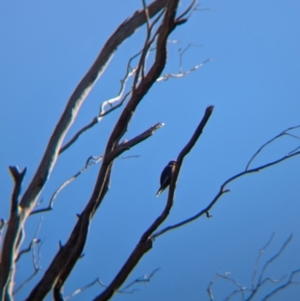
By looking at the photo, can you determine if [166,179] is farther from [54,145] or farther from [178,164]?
[178,164]

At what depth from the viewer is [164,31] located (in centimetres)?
100

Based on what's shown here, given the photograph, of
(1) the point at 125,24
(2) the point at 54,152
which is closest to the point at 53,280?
(2) the point at 54,152

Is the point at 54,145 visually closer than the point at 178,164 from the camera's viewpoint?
No

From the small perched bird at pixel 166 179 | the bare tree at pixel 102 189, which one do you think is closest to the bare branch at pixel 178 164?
the bare tree at pixel 102 189

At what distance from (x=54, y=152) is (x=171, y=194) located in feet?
1.20

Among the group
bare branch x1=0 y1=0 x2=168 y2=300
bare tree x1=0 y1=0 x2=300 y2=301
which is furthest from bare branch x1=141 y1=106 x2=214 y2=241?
bare branch x1=0 y1=0 x2=168 y2=300

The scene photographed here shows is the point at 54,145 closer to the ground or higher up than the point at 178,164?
higher up

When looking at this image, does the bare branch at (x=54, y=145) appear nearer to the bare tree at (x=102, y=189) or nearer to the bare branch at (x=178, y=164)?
the bare tree at (x=102, y=189)

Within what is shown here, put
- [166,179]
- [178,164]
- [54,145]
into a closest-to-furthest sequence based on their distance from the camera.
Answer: [178,164], [54,145], [166,179]

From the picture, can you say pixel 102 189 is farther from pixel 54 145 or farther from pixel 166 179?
pixel 166 179

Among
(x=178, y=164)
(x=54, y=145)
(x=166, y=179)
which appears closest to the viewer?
(x=178, y=164)

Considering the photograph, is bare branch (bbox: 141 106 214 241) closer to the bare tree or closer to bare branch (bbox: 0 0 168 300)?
the bare tree

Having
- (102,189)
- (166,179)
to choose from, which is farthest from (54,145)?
(166,179)

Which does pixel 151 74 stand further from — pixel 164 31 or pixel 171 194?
pixel 171 194
